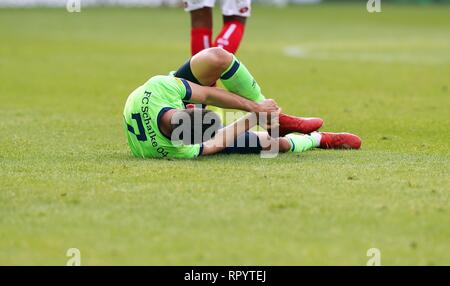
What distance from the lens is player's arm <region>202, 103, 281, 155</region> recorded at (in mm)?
7531

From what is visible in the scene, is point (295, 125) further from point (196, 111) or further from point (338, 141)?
point (196, 111)

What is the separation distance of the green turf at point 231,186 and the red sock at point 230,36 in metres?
1.14

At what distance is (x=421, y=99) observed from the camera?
12672 mm

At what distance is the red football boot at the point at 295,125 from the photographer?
783 cm

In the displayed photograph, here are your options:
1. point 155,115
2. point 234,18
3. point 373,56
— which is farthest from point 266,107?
point 373,56

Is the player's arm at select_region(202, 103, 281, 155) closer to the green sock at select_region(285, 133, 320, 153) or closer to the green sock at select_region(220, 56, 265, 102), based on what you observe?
the green sock at select_region(220, 56, 265, 102)

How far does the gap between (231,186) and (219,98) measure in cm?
131

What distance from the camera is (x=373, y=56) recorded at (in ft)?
66.6

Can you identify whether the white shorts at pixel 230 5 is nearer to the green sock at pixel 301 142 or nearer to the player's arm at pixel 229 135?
the green sock at pixel 301 142

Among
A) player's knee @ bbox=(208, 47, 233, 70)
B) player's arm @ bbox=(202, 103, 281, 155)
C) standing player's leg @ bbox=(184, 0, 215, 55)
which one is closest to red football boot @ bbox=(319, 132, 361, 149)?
player's arm @ bbox=(202, 103, 281, 155)

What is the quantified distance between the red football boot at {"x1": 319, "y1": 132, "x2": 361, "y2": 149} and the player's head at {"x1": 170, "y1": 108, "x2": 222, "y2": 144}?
943 millimetres

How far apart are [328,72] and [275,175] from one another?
1017 cm
